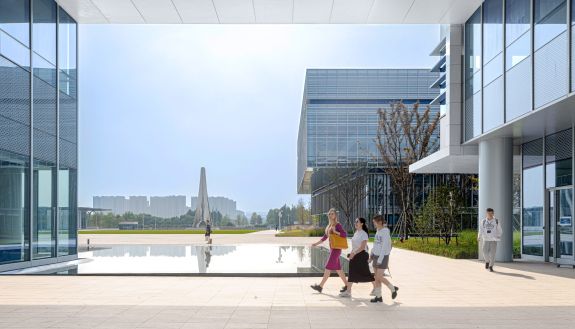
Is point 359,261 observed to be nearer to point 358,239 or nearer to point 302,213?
point 358,239

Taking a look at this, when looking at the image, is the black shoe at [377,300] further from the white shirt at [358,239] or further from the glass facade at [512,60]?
the glass facade at [512,60]

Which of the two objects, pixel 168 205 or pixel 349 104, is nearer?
pixel 349 104

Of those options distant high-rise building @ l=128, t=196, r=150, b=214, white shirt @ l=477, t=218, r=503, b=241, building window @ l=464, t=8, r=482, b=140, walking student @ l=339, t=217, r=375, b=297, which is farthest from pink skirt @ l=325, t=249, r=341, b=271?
distant high-rise building @ l=128, t=196, r=150, b=214

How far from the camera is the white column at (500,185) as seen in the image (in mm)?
23391

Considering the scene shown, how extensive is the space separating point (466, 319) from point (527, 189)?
1637 centimetres

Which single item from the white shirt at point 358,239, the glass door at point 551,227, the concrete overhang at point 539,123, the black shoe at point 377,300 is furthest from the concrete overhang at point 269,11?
the black shoe at point 377,300

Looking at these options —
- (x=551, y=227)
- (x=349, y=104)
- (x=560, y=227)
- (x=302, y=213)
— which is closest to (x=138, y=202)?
(x=302, y=213)

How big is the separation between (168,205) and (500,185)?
166m

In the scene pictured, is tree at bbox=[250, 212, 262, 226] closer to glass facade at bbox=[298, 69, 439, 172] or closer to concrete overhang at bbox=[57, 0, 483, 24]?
glass facade at bbox=[298, 69, 439, 172]

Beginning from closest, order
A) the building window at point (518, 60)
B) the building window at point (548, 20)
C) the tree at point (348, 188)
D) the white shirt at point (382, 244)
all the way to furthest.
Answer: the white shirt at point (382, 244), the building window at point (548, 20), the building window at point (518, 60), the tree at point (348, 188)

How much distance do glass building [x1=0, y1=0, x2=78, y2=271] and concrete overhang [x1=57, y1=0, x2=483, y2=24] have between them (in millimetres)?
1727

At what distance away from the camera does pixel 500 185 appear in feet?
77.7

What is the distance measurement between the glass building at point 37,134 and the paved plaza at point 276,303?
11.9 ft

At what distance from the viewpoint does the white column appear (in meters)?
23.4
